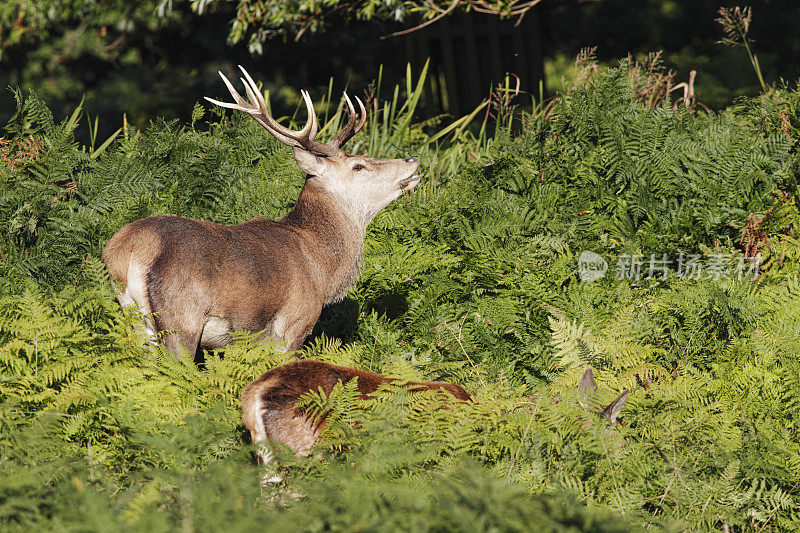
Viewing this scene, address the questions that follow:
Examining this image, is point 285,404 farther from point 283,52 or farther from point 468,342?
point 283,52

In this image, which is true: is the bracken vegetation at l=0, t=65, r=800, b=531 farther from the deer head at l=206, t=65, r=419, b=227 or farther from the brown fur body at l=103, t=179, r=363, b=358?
the deer head at l=206, t=65, r=419, b=227

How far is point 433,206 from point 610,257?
1477 mm

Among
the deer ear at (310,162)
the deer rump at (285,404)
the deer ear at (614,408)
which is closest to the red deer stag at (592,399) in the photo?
the deer ear at (614,408)

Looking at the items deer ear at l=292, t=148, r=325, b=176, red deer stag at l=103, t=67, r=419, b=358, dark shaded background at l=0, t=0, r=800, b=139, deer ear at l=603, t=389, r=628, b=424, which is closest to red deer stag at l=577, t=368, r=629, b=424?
deer ear at l=603, t=389, r=628, b=424

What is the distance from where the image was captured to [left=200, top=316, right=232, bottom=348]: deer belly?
5.04 m

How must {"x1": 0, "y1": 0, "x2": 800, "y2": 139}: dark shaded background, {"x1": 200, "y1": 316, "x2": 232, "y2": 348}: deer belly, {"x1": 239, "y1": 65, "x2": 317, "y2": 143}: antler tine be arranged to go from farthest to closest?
{"x1": 0, "y1": 0, "x2": 800, "y2": 139}: dark shaded background < {"x1": 239, "y1": 65, "x2": 317, "y2": 143}: antler tine < {"x1": 200, "y1": 316, "x2": 232, "y2": 348}: deer belly

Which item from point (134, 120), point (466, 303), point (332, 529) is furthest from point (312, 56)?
point (332, 529)

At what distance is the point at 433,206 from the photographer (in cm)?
727

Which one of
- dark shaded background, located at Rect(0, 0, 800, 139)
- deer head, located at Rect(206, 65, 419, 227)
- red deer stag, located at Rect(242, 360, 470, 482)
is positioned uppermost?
deer head, located at Rect(206, 65, 419, 227)

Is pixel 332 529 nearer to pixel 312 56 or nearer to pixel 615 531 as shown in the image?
pixel 615 531

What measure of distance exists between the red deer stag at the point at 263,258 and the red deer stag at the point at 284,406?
91cm

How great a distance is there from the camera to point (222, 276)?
4.99 metres

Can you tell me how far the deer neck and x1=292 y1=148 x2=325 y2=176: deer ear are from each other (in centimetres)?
8

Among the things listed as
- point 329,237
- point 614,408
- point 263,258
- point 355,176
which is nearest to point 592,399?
point 614,408
